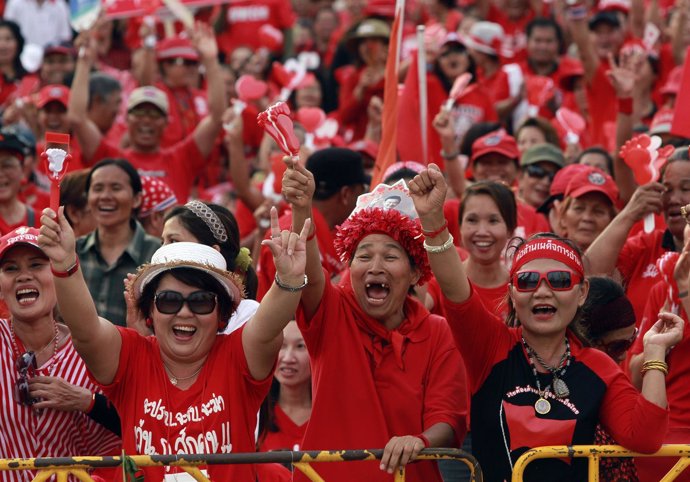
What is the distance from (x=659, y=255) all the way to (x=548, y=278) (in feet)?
6.04

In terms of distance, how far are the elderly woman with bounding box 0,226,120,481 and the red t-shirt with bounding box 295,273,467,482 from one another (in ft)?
2.87

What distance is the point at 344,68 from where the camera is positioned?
40.9 feet

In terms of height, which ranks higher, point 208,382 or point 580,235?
point 580,235

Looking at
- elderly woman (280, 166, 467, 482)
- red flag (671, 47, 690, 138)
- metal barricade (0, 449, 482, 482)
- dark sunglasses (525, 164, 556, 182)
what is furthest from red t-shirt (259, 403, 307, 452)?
dark sunglasses (525, 164, 556, 182)

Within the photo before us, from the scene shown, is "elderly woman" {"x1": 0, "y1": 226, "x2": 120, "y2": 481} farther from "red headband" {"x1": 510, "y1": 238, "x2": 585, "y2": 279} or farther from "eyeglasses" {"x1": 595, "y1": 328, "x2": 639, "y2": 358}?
"eyeglasses" {"x1": 595, "y1": 328, "x2": 639, "y2": 358}

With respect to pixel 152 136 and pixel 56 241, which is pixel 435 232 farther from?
pixel 152 136

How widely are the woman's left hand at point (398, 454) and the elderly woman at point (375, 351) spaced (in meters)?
0.11

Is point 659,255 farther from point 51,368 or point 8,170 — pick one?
point 8,170

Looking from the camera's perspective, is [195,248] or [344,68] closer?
[195,248]

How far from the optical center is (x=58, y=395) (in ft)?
17.0

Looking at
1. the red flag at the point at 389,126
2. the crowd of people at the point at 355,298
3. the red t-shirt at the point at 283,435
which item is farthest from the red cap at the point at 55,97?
the red t-shirt at the point at 283,435

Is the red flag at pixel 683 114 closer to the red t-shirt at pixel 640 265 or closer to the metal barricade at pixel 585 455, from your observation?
the red t-shirt at pixel 640 265

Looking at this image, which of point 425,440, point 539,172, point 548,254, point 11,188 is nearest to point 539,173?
point 539,172

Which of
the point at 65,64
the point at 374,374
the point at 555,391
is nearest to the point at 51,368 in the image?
the point at 374,374
